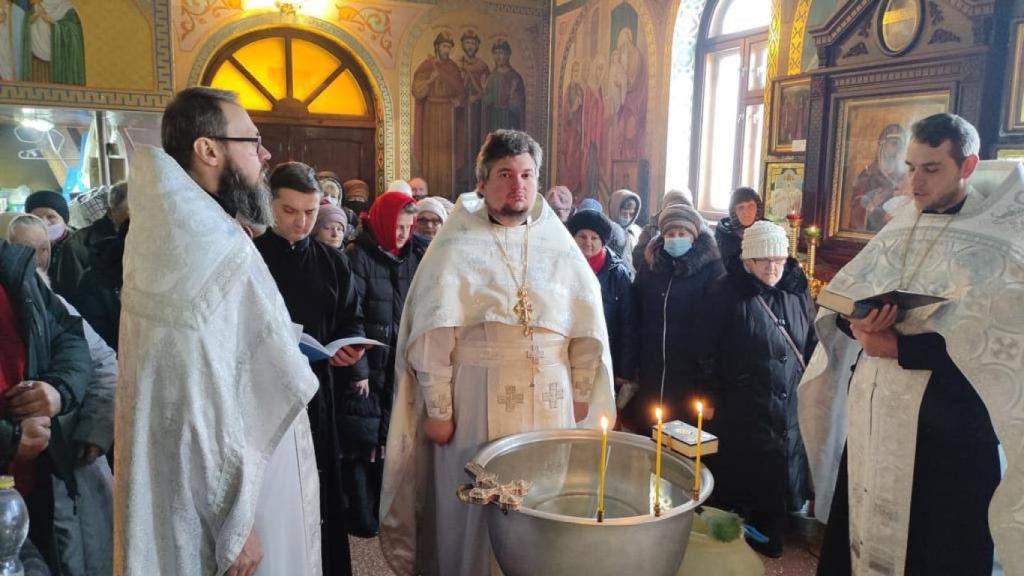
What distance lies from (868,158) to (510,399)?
14.5 ft

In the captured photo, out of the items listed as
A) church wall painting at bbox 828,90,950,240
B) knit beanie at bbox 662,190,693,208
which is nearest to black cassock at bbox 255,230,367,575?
knit beanie at bbox 662,190,693,208


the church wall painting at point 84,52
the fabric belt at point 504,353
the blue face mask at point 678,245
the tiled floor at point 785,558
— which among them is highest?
the church wall painting at point 84,52

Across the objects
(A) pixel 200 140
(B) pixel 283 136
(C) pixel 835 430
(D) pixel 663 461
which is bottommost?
(C) pixel 835 430

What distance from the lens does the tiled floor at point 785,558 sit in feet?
10.6

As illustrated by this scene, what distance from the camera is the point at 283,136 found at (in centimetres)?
1107

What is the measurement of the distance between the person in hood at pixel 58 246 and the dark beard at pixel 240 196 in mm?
1698

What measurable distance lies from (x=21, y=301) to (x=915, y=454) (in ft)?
8.06

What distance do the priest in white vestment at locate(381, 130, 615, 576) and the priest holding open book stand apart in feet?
2.77

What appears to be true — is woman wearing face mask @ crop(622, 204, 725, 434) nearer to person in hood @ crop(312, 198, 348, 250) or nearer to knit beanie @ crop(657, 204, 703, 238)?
knit beanie @ crop(657, 204, 703, 238)

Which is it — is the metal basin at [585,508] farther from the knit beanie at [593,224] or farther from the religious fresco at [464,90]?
the religious fresco at [464,90]

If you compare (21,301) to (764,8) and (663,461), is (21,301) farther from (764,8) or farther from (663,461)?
(764,8)

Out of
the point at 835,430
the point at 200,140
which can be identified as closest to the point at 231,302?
the point at 200,140

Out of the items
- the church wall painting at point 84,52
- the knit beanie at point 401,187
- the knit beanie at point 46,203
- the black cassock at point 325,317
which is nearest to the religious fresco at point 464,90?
the knit beanie at point 401,187

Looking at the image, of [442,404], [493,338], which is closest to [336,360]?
[442,404]
